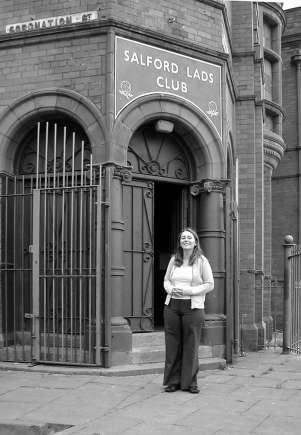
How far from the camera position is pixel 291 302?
38.5 feet

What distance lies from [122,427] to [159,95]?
202 inches

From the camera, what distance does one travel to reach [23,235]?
9391 mm

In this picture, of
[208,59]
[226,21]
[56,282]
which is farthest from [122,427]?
[226,21]

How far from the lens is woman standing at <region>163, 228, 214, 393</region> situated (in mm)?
7102

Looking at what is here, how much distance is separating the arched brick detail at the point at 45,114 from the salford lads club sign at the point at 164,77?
15.5 inches

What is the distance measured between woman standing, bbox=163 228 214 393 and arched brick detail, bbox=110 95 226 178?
7.29ft

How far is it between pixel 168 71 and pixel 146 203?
1.95 m

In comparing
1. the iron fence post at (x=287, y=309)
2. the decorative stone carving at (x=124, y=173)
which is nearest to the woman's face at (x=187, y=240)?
the decorative stone carving at (x=124, y=173)

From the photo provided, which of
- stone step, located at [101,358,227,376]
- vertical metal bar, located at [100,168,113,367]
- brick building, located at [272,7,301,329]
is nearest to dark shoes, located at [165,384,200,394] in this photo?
stone step, located at [101,358,227,376]

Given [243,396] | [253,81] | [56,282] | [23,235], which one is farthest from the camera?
[253,81]

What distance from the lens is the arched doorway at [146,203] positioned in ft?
30.8

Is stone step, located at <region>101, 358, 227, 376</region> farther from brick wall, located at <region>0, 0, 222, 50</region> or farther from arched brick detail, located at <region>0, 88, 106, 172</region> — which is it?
brick wall, located at <region>0, 0, 222, 50</region>

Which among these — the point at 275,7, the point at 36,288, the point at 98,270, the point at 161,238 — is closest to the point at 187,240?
the point at 98,270

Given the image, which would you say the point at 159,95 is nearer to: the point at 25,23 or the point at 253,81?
the point at 25,23
